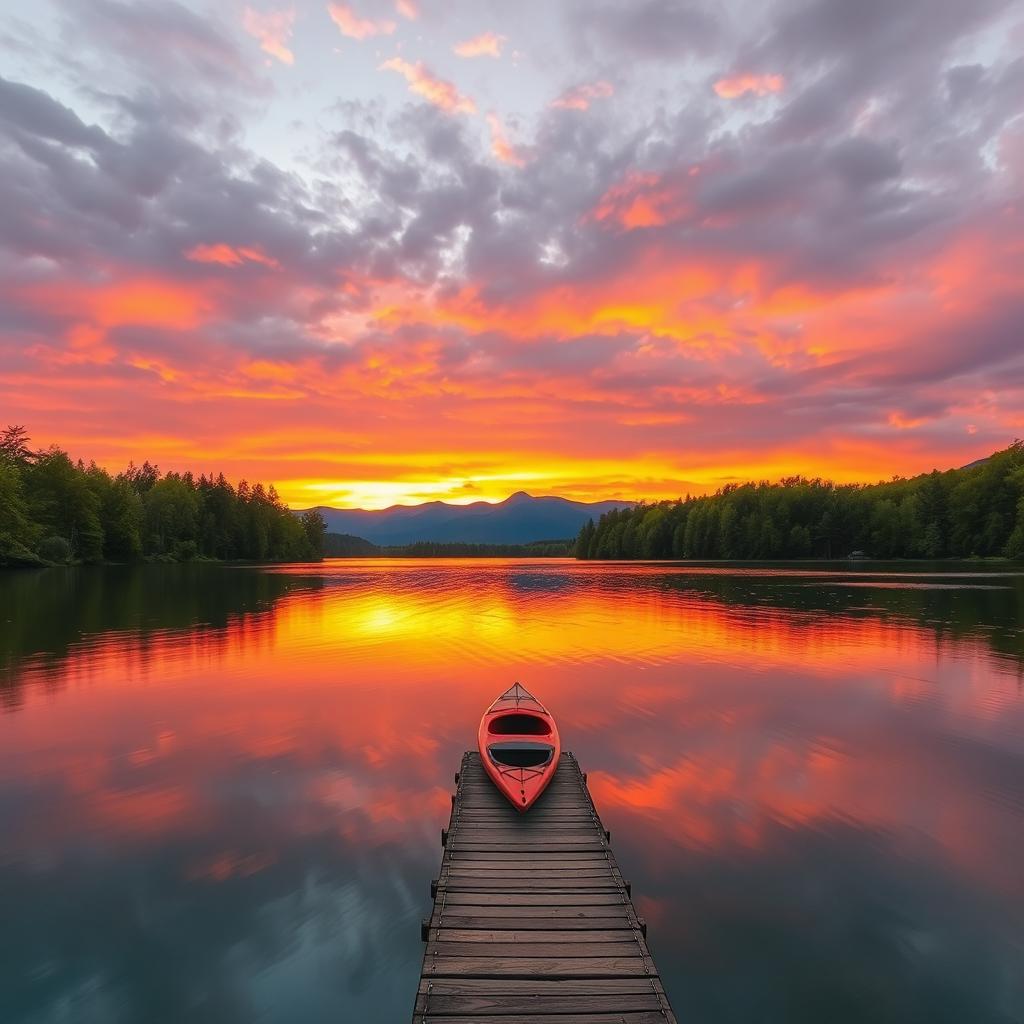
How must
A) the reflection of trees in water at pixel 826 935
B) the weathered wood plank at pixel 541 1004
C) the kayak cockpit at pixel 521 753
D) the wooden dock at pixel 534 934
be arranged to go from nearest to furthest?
the weathered wood plank at pixel 541 1004, the wooden dock at pixel 534 934, the reflection of trees in water at pixel 826 935, the kayak cockpit at pixel 521 753

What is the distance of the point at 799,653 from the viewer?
44094 mm

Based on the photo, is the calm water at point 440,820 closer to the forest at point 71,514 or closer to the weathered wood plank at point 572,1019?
the weathered wood plank at point 572,1019

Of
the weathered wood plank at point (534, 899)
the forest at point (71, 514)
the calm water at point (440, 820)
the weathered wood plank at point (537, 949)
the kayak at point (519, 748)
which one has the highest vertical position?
the forest at point (71, 514)

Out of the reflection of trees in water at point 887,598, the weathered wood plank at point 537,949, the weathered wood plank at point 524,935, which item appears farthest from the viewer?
the reflection of trees in water at point 887,598

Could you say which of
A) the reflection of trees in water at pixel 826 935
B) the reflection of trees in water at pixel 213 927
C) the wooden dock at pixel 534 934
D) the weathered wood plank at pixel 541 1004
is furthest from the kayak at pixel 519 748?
the weathered wood plank at pixel 541 1004

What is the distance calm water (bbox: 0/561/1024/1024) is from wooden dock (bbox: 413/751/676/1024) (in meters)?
1.49

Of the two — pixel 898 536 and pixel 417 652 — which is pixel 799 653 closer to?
pixel 417 652

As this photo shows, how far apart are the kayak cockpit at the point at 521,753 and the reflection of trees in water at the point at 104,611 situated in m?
25.2

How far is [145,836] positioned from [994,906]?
838 inches

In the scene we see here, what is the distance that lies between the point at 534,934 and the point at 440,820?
25.2ft

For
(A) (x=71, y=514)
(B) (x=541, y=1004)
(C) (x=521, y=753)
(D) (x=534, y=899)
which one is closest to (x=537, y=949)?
(B) (x=541, y=1004)

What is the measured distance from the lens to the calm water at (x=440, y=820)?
11648 mm

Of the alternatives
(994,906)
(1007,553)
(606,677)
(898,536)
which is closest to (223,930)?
(994,906)

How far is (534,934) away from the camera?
11.1 meters
